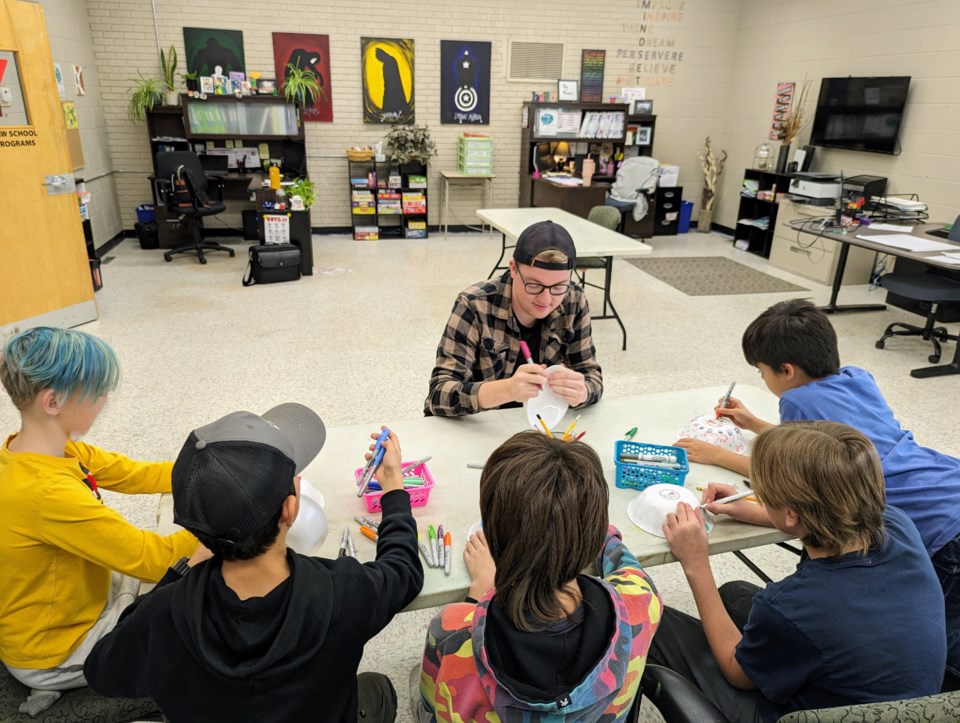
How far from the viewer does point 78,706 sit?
1.21 m

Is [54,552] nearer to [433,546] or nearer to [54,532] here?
[54,532]

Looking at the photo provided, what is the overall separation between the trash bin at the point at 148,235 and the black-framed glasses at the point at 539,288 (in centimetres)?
643

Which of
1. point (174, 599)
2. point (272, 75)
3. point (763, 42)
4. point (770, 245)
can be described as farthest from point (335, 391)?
point (763, 42)

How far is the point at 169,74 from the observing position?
22.7 ft

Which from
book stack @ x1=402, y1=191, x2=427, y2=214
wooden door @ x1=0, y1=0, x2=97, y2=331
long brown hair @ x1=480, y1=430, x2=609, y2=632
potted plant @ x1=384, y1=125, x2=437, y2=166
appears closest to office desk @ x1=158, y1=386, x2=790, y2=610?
long brown hair @ x1=480, y1=430, x2=609, y2=632

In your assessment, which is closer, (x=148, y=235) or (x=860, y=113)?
(x=860, y=113)

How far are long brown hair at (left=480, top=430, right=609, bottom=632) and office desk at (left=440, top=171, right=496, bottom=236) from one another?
7327mm

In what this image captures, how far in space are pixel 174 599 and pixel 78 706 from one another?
53cm

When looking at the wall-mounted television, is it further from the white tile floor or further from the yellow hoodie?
the yellow hoodie

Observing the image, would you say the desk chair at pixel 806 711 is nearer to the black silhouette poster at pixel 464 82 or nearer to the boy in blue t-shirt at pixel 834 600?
the boy in blue t-shirt at pixel 834 600

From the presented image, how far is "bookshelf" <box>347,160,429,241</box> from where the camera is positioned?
773 centimetres

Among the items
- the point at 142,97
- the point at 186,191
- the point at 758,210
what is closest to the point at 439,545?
the point at 186,191

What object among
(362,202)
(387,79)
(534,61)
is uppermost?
(534,61)

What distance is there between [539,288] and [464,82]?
669 cm
